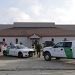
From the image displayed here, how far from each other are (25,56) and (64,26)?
212 feet

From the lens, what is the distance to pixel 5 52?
3194cm

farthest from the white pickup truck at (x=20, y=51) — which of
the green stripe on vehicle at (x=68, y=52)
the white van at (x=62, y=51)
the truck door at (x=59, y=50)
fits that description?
the green stripe on vehicle at (x=68, y=52)

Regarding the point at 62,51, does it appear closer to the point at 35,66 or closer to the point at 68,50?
the point at 68,50

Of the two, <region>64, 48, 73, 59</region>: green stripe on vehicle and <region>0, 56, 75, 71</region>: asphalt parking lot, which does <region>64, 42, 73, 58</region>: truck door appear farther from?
<region>0, 56, 75, 71</region>: asphalt parking lot

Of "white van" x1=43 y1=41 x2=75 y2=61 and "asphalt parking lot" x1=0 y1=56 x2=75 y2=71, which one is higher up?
"white van" x1=43 y1=41 x2=75 y2=61

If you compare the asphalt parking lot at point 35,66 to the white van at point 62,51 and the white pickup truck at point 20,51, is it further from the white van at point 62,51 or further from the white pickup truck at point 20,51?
the white pickup truck at point 20,51

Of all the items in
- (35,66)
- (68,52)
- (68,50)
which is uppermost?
(68,50)

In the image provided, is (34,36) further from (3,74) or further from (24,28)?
(3,74)

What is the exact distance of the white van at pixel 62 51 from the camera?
2350 cm

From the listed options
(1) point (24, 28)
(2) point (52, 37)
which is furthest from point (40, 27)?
(2) point (52, 37)

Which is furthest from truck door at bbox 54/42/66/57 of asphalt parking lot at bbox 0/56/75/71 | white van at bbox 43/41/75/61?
asphalt parking lot at bbox 0/56/75/71

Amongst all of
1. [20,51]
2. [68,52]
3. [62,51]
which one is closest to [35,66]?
[68,52]

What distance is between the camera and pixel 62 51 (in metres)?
24.4

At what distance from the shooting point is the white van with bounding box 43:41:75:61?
77.1 ft
